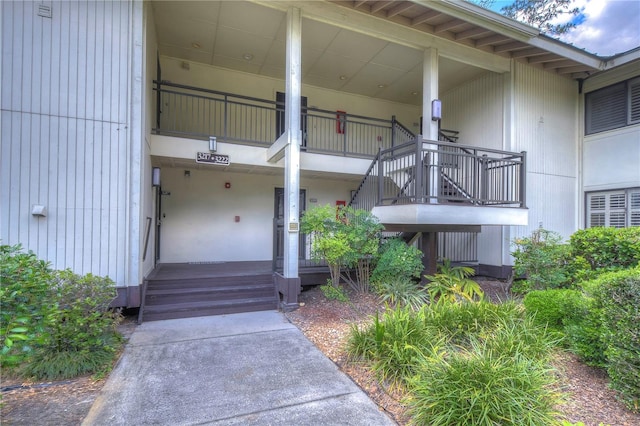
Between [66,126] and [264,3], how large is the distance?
13.2 ft

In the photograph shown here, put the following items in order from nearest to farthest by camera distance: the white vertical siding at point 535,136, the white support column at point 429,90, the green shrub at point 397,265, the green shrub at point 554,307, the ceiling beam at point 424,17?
the green shrub at point 554,307
the green shrub at point 397,265
the ceiling beam at point 424,17
the white support column at point 429,90
the white vertical siding at point 535,136

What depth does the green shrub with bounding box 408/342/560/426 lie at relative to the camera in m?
2.33

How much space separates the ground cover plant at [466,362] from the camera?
2.38m

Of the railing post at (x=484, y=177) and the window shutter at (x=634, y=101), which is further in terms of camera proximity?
the window shutter at (x=634, y=101)

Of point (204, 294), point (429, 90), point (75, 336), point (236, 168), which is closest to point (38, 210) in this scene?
point (75, 336)

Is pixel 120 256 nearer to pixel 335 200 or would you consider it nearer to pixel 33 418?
pixel 33 418

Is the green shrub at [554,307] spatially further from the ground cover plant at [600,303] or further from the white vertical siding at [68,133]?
the white vertical siding at [68,133]

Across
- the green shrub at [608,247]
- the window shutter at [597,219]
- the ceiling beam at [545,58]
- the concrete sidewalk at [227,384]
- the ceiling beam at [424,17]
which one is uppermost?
the ceiling beam at [424,17]

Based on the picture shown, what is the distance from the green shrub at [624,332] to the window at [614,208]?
261 inches

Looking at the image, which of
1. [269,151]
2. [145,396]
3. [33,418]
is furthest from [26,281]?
[269,151]

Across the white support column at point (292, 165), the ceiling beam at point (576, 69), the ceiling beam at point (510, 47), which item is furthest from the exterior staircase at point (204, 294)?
the ceiling beam at point (576, 69)

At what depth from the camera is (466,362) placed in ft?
8.85

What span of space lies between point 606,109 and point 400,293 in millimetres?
7924

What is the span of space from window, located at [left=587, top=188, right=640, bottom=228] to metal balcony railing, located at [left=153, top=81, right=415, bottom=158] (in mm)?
5249
